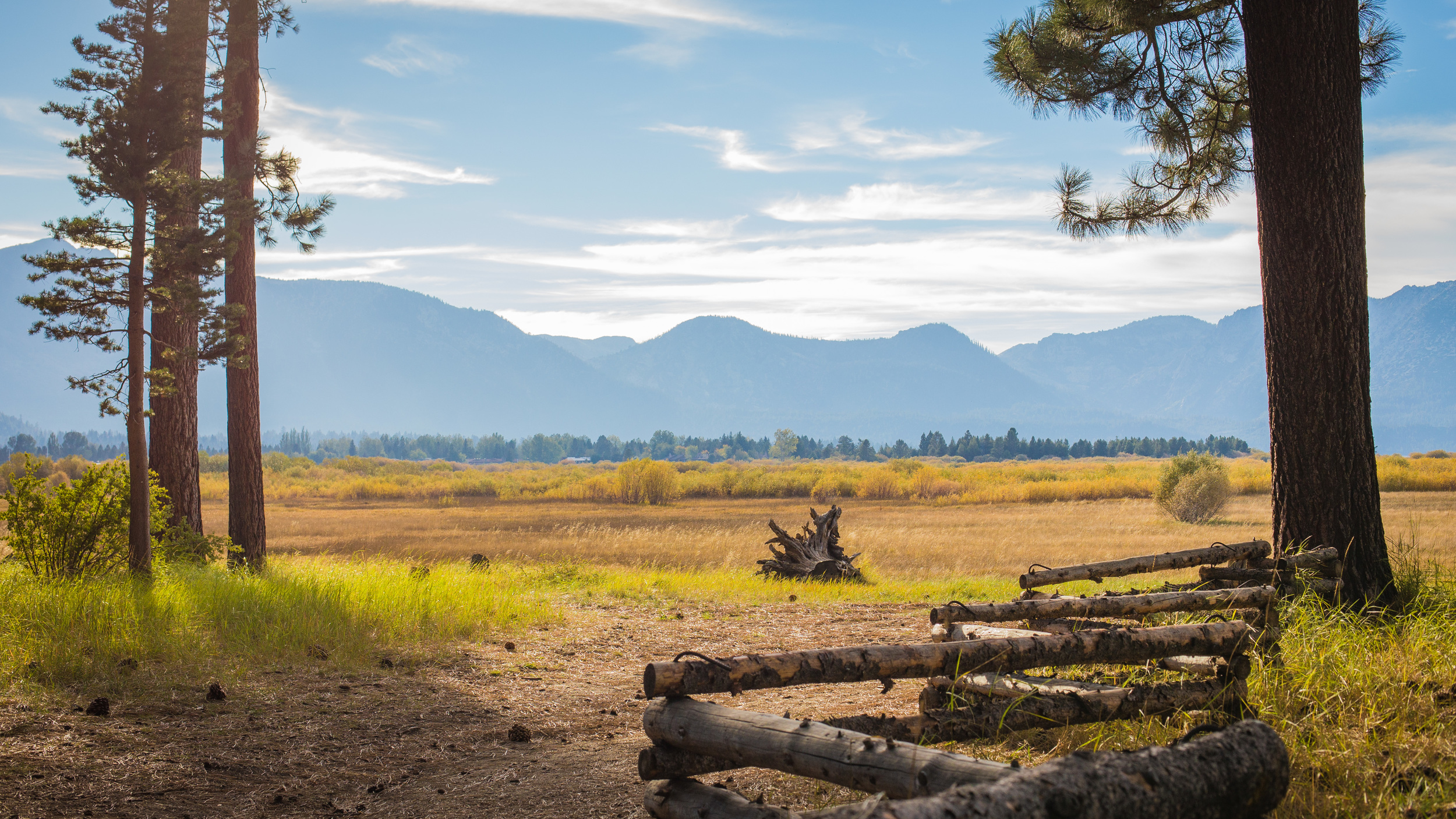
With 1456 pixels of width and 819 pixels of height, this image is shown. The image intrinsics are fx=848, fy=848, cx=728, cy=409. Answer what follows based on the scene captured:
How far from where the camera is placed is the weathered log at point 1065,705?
4289 millimetres

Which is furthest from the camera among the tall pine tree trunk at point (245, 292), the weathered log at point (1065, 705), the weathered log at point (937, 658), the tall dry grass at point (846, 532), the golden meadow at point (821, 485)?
the golden meadow at point (821, 485)

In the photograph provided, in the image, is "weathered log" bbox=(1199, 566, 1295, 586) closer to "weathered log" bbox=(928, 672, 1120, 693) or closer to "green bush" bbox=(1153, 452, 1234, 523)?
"weathered log" bbox=(928, 672, 1120, 693)

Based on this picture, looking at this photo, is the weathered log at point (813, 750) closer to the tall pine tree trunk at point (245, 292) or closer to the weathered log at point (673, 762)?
the weathered log at point (673, 762)

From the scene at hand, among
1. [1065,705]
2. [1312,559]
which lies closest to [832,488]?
[1312,559]

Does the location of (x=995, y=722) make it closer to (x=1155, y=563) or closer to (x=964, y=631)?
(x=964, y=631)

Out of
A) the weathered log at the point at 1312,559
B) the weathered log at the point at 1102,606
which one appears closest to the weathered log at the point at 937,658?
the weathered log at the point at 1102,606

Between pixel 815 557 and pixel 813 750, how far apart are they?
44.5 feet

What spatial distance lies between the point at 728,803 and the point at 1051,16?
34.2 feet

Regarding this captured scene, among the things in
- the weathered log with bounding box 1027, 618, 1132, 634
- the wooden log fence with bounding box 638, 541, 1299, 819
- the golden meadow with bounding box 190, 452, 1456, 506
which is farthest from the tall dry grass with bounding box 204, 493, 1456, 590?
the wooden log fence with bounding box 638, 541, 1299, 819

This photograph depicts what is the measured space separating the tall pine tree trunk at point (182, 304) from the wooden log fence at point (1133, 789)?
10.3m

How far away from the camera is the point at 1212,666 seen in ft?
15.7

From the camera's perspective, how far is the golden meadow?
46.4 metres

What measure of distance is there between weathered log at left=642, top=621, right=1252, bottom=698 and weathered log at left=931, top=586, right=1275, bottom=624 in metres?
0.84

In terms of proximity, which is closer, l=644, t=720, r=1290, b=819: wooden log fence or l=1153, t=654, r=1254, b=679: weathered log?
l=644, t=720, r=1290, b=819: wooden log fence
